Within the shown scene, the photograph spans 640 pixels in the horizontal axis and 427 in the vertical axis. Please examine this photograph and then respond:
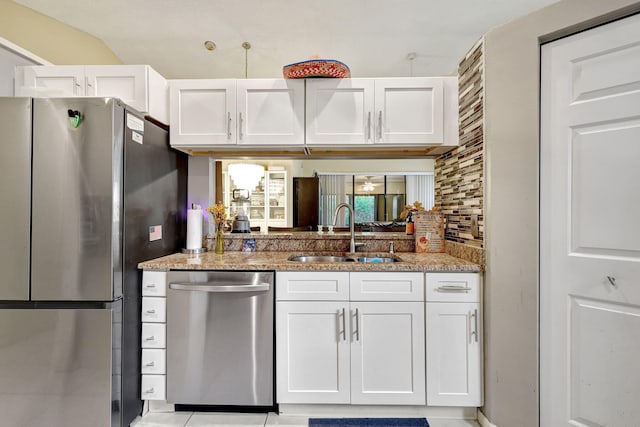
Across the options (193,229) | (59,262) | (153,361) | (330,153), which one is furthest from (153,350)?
(330,153)

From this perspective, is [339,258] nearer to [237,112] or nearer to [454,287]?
[454,287]

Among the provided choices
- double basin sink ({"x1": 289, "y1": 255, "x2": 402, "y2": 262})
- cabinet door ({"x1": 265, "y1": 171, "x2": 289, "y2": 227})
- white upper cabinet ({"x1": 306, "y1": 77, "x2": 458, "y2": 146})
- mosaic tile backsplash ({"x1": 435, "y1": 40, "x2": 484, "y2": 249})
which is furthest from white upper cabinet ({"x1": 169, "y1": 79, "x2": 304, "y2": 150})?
mosaic tile backsplash ({"x1": 435, "y1": 40, "x2": 484, "y2": 249})

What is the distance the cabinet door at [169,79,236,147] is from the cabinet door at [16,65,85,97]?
0.58m

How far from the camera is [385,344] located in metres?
1.67

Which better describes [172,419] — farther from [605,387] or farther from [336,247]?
[605,387]

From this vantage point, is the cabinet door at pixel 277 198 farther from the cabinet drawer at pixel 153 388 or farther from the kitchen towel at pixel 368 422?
the kitchen towel at pixel 368 422

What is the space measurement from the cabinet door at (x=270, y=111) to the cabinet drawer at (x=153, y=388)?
5.20ft

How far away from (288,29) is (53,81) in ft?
5.65

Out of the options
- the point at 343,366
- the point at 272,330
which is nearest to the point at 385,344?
the point at 343,366

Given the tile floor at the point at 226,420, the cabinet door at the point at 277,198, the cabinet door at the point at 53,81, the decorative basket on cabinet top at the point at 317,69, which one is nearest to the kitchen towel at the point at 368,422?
the tile floor at the point at 226,420

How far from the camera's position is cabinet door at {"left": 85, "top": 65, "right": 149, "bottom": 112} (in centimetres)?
188

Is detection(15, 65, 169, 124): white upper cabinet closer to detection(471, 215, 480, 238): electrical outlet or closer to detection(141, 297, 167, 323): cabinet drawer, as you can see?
detection(141, 297, 167, 323): cabinet drawer

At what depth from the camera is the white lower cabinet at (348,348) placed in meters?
1.66

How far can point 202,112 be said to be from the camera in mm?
2023
